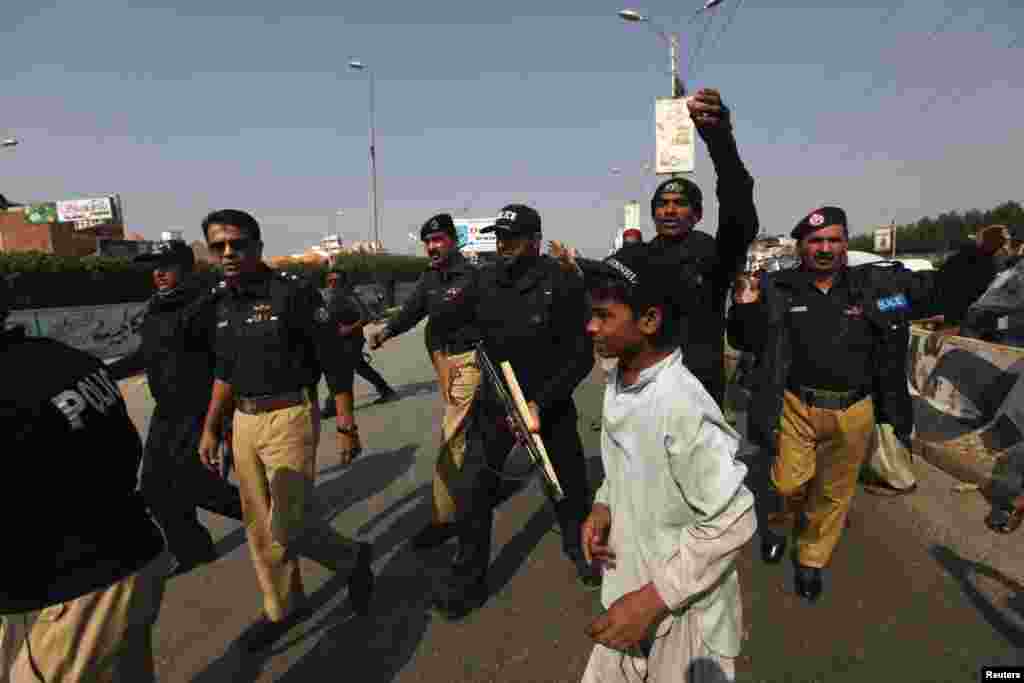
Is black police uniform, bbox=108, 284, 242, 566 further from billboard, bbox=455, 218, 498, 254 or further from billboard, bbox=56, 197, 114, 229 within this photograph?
billboard, bbox=455, 218, 498, 254

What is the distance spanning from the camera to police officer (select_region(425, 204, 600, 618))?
312 centimetres

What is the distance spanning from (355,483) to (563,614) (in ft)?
9.15

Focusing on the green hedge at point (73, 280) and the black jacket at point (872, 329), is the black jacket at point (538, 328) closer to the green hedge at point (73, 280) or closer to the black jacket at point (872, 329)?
the black jacket at point (872, 329)

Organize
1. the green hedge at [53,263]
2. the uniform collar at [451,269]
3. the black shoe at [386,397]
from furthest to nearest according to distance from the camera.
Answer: the green hedge at [53,263] < the black shoe at [386,397] < the uniform collar at [451,269]

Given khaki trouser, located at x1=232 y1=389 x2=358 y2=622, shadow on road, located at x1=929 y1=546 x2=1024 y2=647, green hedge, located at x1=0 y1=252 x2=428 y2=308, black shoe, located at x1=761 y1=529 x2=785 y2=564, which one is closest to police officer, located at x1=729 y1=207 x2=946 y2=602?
black shoe, located at x1=761 y1=529 x2=785 y2=564

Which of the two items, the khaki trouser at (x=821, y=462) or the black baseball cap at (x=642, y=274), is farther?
the khaki trouser at (x=821, y=462)

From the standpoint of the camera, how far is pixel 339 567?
3088 mm

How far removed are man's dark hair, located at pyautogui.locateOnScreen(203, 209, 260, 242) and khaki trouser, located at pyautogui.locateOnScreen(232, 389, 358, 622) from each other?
0.91m

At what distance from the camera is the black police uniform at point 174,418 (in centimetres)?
347

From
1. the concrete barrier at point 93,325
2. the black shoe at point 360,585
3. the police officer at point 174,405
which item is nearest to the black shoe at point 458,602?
the black shoe at point 360,585

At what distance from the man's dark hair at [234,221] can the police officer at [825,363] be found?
8.72ft

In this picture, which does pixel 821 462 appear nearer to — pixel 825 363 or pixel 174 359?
pixel 825 363

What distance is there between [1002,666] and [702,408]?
239 centimetres

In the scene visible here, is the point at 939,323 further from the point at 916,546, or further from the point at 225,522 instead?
the point at 225,522
